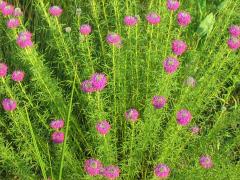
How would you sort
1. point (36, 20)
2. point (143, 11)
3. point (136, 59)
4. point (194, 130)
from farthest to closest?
point (143, 11), point (36, 20), point (136, 59), point (194, 130)

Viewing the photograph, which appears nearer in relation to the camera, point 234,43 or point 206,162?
point 206,162

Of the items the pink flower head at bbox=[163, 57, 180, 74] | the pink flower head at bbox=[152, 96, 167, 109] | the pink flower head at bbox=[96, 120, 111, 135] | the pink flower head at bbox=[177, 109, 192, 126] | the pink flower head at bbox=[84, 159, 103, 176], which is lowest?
the pink flower head at bbox=[84, 159, 103, 176]

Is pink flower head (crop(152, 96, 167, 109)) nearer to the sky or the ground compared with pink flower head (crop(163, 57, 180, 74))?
nearer to the ground

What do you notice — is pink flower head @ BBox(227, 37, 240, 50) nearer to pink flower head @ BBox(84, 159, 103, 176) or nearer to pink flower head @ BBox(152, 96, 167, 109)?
pink flower head @ BBox(152, 96, 167, 109)

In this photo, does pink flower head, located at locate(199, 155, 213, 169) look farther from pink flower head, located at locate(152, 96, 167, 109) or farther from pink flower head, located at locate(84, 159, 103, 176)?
pink flower head, located at locate(84, 159, 103, 176)

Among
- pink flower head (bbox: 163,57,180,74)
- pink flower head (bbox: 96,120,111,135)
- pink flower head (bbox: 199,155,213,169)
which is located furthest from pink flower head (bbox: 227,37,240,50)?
pink flower head (bbox: 96,120,111,135)

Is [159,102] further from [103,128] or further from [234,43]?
[234,43]

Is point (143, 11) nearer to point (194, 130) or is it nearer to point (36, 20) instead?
point (36, 20)

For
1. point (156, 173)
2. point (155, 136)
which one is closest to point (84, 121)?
point (155, 136)

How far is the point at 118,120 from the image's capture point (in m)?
2.44

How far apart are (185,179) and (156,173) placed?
37 cm

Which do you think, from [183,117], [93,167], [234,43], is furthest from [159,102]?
[234,43]

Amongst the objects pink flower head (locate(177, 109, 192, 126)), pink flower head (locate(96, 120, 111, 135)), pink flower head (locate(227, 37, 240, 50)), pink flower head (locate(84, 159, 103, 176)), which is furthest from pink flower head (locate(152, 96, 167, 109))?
pink flower head (locate(227, 37, 240, 50))

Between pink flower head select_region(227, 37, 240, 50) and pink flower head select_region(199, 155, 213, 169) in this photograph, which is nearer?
pink flower head select_region(199, 155, 213, 169)
